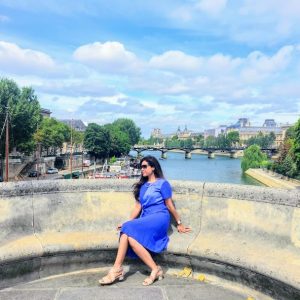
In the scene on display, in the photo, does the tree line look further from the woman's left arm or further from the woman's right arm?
the woman's right arm

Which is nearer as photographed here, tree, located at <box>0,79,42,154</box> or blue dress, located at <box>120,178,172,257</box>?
blue dress, located at <box>120,178,172,257</box>

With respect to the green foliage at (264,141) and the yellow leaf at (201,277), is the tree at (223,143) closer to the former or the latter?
the green foliage at (264,141)

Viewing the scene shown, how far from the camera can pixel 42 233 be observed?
13.9ft

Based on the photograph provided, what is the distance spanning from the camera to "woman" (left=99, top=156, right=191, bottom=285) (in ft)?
12.1

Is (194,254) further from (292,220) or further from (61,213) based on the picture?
(61,213)

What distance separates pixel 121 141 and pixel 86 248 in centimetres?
10284

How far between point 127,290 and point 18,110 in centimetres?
4283

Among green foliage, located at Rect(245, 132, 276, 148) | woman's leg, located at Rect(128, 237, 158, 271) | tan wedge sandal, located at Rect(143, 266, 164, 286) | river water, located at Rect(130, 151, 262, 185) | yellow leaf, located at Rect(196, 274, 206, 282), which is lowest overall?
river water, located at Rect(130, 151, 262, 185)

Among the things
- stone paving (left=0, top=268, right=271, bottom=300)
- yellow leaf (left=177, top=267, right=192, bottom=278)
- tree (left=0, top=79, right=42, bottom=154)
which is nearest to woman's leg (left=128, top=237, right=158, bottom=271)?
stone paving (left=0, top=268, right=271, bottom=300)

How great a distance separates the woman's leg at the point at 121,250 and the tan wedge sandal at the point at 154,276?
0.27 m

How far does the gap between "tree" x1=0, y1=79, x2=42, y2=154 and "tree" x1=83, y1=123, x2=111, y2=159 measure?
41323mm

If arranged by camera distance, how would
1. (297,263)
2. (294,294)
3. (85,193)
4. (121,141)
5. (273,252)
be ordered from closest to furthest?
(294,294), (297,263), (273,252), (85,193), (121,141)

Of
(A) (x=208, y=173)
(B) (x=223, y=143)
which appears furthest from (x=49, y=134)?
(B) (x=223, y=143)

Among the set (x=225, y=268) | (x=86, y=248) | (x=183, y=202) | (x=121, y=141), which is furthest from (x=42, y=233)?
(x=121, y=141)
